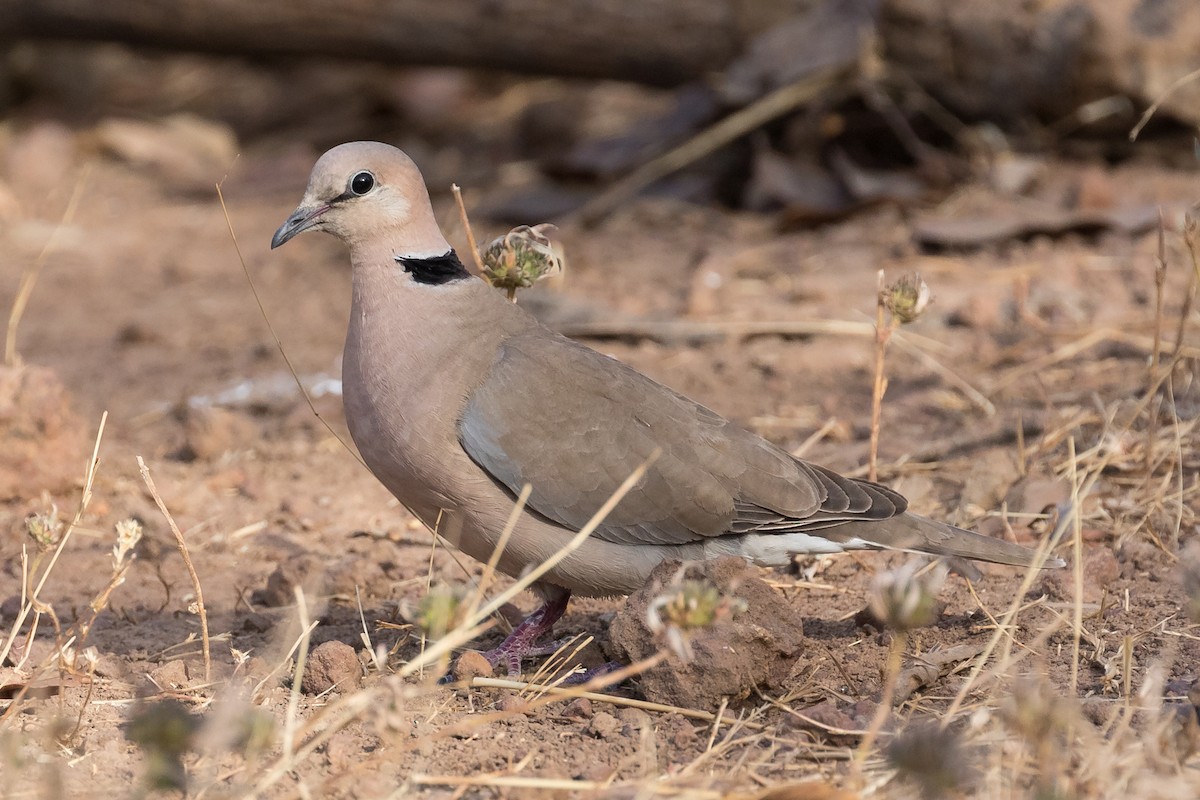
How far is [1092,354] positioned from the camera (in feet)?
16.6

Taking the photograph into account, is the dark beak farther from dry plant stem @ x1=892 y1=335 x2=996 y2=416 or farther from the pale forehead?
dry plant stem @ x1=892 y1=335 x2=996 y2=416

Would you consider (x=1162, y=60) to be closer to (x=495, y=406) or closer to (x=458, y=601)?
(x=495, y=406)

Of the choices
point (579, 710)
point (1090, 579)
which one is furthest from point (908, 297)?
point (579, 710)

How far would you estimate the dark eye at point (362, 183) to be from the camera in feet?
11.2

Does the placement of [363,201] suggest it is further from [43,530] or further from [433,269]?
[43,530]

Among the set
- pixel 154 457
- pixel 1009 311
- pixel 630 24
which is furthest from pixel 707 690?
pixel 630 24

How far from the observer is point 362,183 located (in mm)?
3424

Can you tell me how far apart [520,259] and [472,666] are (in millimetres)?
1121

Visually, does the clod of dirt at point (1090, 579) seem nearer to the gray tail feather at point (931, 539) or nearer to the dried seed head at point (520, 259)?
the gray tail feather at point (931, 539)

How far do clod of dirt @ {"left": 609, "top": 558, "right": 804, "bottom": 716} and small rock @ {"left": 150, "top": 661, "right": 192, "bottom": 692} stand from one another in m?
1.04

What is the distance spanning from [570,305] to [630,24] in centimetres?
291

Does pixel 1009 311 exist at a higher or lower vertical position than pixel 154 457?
higher

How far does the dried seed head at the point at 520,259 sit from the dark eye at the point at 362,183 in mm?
413

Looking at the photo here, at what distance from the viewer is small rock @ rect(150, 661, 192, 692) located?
3147 mm
